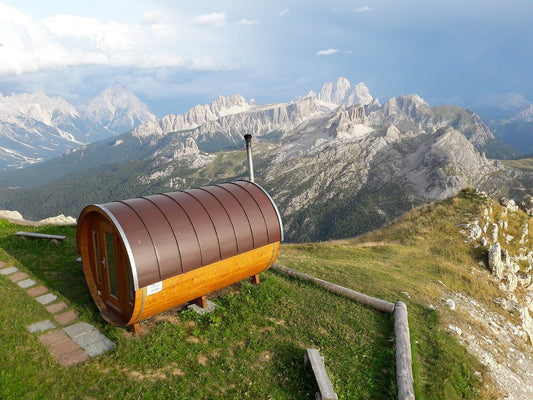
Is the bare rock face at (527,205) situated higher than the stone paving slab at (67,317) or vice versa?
the stone paving slab at (67,317)

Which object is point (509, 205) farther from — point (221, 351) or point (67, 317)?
point (67, 317)

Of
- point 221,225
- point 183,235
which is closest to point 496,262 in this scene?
point 221,225

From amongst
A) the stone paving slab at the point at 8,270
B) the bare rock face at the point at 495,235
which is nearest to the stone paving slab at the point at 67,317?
the stone paving slab at the point at 8,270

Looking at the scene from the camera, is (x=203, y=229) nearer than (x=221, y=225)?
Yes

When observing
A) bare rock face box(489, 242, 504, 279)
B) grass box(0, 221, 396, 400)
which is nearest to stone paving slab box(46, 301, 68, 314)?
grass box(0, 221, 396, 400)

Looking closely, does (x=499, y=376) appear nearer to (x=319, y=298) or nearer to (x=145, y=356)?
(x=319, y=298)

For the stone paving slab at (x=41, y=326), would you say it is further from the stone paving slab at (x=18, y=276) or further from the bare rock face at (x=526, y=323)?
the bare rock face at (x=526, y=323)

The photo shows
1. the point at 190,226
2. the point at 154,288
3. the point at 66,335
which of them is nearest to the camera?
the point at 154,288
